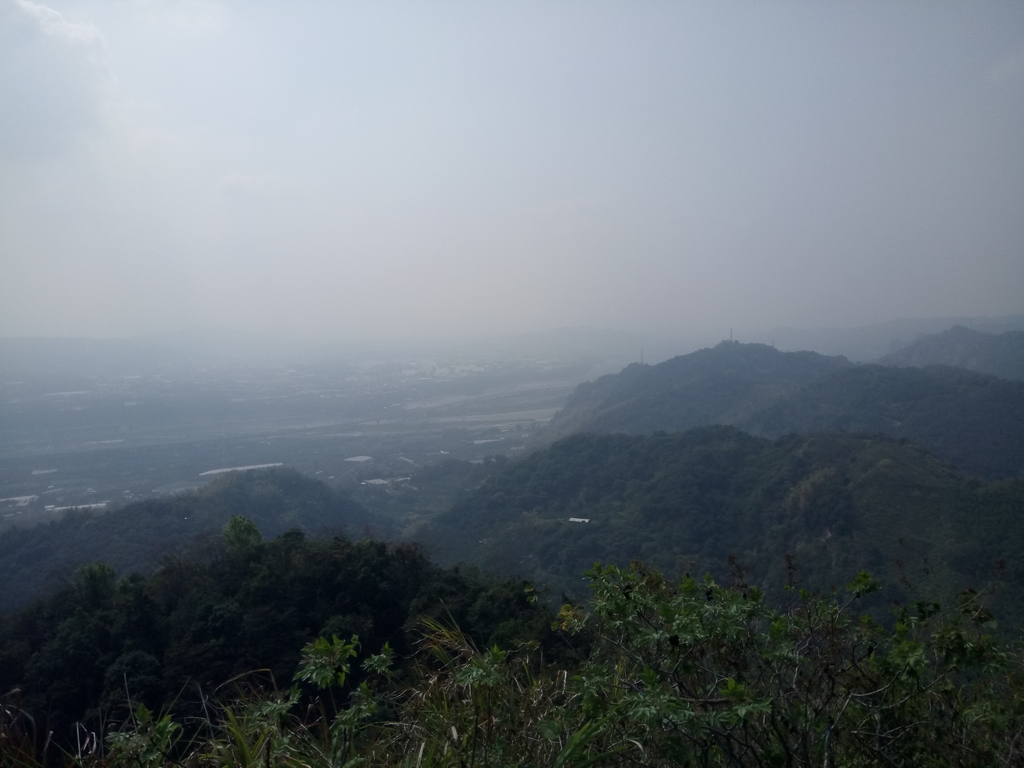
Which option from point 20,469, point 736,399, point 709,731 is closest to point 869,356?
point 736,399

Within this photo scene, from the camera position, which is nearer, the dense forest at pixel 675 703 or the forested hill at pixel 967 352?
the dense forest at pixel 675 703

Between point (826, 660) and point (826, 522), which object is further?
point (826, 522)

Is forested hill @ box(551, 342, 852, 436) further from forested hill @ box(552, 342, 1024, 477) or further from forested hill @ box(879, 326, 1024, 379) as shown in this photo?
forested hill @ box(879, 326, 1024, 379)

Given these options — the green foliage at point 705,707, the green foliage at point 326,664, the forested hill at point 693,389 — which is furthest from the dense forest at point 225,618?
the forested hill at point 693,389

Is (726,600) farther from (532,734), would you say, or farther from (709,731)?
(532,734)

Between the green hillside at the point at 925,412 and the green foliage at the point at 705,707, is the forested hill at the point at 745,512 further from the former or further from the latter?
the green foliage at the point at 705,707

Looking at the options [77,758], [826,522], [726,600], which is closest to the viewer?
[77,758]
